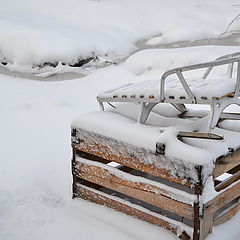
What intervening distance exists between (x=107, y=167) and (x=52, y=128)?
2.15 meters

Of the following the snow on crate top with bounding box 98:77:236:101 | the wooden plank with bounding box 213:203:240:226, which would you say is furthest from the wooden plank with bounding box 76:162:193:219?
the snow on crate top with bounding box 98:77:236:101

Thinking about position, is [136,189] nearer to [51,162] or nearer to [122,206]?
[122,206]

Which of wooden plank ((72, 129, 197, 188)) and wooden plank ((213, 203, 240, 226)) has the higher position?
wooden plank ((72, 129, 197, 188))

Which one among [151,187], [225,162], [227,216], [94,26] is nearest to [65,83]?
[94,26]

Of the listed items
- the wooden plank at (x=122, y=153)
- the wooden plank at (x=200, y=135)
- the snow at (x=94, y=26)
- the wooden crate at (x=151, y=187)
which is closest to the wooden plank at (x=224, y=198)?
the wooden crate at (x=151, y=187)

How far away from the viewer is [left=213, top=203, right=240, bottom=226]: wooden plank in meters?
2.75

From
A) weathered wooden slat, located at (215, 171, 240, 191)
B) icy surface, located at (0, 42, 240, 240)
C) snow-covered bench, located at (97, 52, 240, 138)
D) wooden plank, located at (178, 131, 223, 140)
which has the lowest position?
icy surface, located at (0, 42, 240, 240)

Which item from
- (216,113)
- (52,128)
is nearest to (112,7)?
(52,128)

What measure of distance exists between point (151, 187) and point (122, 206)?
389mm

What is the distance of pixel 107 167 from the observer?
2.99m

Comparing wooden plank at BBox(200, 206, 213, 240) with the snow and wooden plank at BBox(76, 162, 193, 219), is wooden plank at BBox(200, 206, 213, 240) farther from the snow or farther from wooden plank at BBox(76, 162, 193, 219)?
the snow

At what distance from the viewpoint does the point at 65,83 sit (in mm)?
6754

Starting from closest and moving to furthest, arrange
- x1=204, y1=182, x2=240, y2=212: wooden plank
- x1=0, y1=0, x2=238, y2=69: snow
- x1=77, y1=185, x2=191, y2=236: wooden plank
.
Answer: x1=204, y1=182, x2=240, y2=212: wooden plank < x1=77, y1=185, x2=191, y2=236: wooden plank < x1=0, y1=0, x2=238, y2=69: snow

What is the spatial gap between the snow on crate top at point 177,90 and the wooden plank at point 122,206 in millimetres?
793
